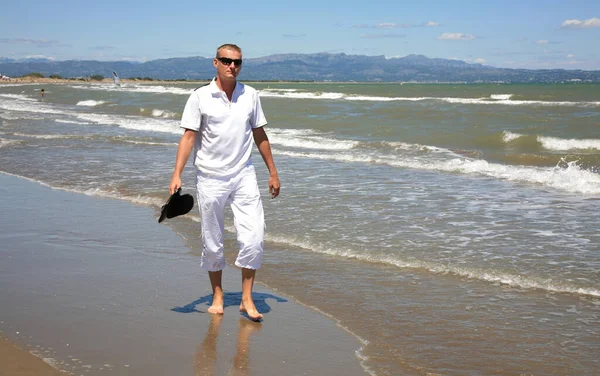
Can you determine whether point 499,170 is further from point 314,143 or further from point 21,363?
point 21,363

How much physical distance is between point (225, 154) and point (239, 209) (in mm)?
410

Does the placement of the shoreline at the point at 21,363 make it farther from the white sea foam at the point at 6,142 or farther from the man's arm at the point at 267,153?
the white sea foam at the point at 6,142

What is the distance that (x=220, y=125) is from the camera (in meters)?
4.73

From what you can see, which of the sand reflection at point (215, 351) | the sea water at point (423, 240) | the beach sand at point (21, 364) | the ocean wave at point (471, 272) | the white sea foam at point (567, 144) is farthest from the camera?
the white sea foam at point (567, 144)

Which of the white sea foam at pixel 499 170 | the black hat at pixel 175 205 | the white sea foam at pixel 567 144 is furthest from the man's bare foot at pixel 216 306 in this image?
the white sea foam at pixel 567 144

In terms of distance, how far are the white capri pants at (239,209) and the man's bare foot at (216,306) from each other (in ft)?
1.16

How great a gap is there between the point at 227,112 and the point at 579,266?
3.81 metres

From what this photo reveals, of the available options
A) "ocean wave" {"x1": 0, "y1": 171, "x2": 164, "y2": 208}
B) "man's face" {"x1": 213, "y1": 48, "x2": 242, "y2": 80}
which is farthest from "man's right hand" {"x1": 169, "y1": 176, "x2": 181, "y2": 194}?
"ocean wave" {"x1": 0, "y1": 171, "x2": 164, "y2": 208}

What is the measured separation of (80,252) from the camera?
6766 millimetres

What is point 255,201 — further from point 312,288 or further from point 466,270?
point 466,270

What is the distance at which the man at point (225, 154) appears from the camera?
4.71 meters

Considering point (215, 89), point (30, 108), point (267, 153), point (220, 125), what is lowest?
point (30, 108)

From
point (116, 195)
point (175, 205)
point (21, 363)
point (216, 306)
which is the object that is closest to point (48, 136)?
point (116, 195)

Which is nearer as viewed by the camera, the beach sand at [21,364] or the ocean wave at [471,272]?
the beach sand at [21,364]
